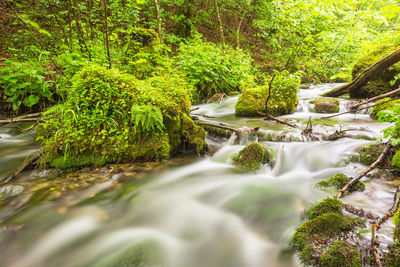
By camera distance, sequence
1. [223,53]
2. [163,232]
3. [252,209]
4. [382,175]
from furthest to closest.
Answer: [223,53], [382,175], [252,209], [163,232]

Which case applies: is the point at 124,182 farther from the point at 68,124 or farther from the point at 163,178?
the point at 68,124

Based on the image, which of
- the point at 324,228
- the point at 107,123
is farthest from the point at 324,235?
the point at 107,123

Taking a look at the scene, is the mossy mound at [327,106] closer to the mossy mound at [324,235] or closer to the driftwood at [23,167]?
the mossy mound at [324,235]

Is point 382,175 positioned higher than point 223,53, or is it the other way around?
point 223,53

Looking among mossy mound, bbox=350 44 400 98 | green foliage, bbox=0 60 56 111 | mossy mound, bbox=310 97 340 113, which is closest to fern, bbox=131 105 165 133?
green foliage, bbox=0 60 56 111

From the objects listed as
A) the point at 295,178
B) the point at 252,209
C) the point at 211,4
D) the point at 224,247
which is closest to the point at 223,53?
the point at 211,4

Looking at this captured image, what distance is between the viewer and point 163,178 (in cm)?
349

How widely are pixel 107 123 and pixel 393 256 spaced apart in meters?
3.66

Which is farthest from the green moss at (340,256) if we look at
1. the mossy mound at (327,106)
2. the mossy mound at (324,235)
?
the mossy mound at (327,106)

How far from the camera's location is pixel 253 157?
3838 millimetres

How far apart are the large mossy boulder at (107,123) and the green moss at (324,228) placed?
8.33 feet

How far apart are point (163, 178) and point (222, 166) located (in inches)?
44.1

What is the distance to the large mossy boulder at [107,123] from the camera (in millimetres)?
3352

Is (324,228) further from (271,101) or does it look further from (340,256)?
(271,101)
